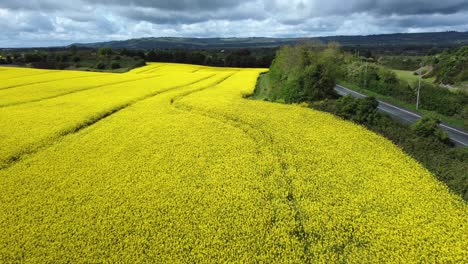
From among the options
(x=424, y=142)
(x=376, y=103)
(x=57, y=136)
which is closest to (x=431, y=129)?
(x=424, y=142)

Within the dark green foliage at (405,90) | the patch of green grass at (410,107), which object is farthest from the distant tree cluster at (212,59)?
the patch of green grass at (410,107)

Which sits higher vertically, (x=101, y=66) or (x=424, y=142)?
(x=101, y=66)

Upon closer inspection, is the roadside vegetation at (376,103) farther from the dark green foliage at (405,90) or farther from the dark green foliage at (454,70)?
the dark green foliage at (454,70)

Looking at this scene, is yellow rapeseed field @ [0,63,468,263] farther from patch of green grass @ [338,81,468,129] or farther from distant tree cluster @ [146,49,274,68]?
distant tree cluster @ [146,49,274,68]

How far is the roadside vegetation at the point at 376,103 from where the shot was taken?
1972 centimetres

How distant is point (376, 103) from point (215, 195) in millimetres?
20064

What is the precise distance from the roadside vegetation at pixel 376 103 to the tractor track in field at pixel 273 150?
330 inches

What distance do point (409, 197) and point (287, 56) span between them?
4075 centimetres

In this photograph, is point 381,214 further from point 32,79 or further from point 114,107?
point 32,79

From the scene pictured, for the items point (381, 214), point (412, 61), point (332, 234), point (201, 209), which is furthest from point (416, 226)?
point (412, 61)

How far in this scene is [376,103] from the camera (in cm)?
2875

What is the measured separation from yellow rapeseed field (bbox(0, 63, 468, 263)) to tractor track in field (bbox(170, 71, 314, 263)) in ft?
0.27

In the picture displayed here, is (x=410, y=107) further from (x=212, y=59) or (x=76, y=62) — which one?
(x=76, y=62)

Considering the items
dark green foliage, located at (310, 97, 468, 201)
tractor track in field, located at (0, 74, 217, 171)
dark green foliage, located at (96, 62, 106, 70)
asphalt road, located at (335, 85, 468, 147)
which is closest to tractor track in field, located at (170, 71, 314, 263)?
tractor track in field, located at (0, 74, 217, 171)
